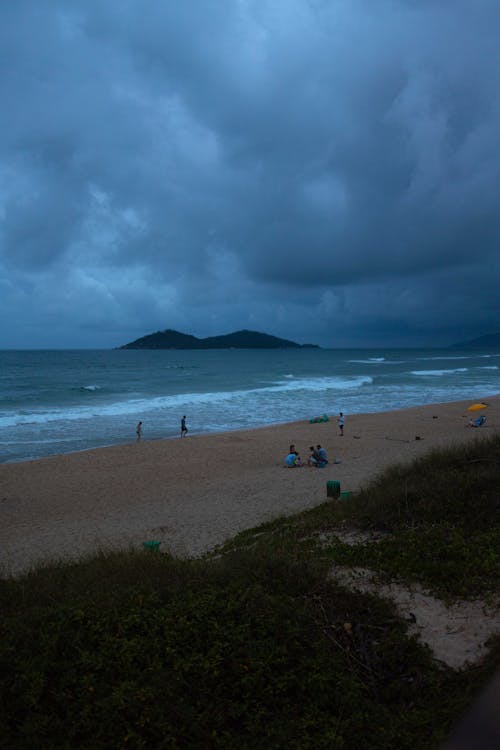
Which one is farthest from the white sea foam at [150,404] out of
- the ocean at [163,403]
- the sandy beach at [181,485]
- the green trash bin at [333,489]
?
the green trash bin at [333,489]

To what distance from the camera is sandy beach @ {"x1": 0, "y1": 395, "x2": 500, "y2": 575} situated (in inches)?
450

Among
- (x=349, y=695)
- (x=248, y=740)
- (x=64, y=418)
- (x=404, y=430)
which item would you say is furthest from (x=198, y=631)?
(x=64, y=418)

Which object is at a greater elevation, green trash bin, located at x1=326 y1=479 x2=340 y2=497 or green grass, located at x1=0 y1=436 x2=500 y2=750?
green grass, located at x1=0 y1=436 x2=500 y2=750

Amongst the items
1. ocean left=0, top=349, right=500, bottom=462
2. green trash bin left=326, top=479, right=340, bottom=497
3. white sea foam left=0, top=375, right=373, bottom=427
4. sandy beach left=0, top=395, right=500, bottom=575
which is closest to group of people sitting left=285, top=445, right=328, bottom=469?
sandy beach left=0, top=395, right=500, bottom=575

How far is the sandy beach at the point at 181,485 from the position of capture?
450 inches

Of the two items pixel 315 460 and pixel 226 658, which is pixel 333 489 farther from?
pixel 226 658

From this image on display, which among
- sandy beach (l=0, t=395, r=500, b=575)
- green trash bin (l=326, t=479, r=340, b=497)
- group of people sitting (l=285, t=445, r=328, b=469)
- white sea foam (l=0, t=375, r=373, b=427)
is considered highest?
white sea foam (l=0, t=375, r=373, b=427)

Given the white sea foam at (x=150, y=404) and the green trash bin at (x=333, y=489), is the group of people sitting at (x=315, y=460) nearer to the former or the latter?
the green trash bin at (x=333, y=489)

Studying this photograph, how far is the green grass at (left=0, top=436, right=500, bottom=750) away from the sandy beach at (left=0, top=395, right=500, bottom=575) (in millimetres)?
2527

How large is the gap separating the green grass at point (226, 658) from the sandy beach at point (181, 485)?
2.53 metres

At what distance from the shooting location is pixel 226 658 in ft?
14.3

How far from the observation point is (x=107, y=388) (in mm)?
54188

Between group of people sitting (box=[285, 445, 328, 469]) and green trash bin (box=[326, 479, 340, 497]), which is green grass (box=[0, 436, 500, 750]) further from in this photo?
group of people sitting (box=[285, 445, 328, 469])

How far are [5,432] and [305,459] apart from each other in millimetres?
18756
